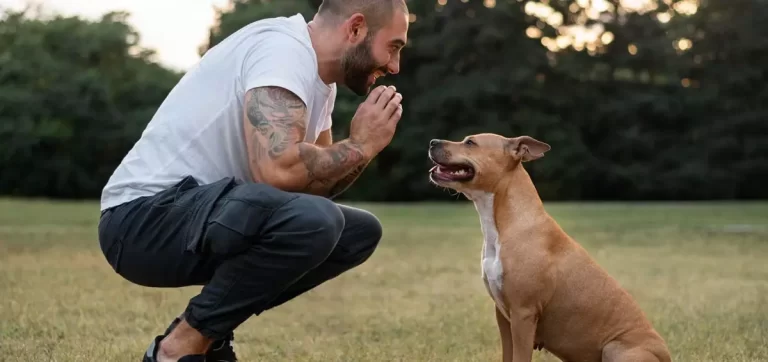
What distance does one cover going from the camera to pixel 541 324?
389 centimetres

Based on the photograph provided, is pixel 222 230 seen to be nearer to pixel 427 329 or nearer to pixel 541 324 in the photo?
pixel 541 324

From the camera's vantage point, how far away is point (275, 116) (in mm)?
3242

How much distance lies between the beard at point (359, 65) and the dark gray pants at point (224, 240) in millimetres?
529

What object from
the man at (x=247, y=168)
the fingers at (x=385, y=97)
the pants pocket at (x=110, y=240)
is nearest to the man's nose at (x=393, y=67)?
the man at (x=247, y=168)

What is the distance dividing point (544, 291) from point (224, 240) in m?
1.35

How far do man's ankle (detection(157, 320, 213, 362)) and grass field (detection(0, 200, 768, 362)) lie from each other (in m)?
0.89

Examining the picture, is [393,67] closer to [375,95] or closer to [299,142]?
[375,95]

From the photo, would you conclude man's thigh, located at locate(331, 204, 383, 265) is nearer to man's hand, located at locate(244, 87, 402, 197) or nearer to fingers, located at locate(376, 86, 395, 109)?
man's hand, located at locate(244, 87, 402, 197)

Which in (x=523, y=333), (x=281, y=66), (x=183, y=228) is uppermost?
(x=281, y=66)

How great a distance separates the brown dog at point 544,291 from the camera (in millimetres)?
3764

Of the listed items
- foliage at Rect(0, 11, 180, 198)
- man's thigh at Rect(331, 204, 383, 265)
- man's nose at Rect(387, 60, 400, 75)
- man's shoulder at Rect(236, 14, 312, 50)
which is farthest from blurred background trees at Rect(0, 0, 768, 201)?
man's shoulder at Rect(236, 14, 312, 50)

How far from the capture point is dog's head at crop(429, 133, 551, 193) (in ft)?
13.5

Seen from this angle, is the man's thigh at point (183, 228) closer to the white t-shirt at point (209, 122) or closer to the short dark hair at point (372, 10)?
the white t-shirt at point (209, 122)

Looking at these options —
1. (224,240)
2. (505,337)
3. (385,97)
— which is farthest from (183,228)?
(505,337)
